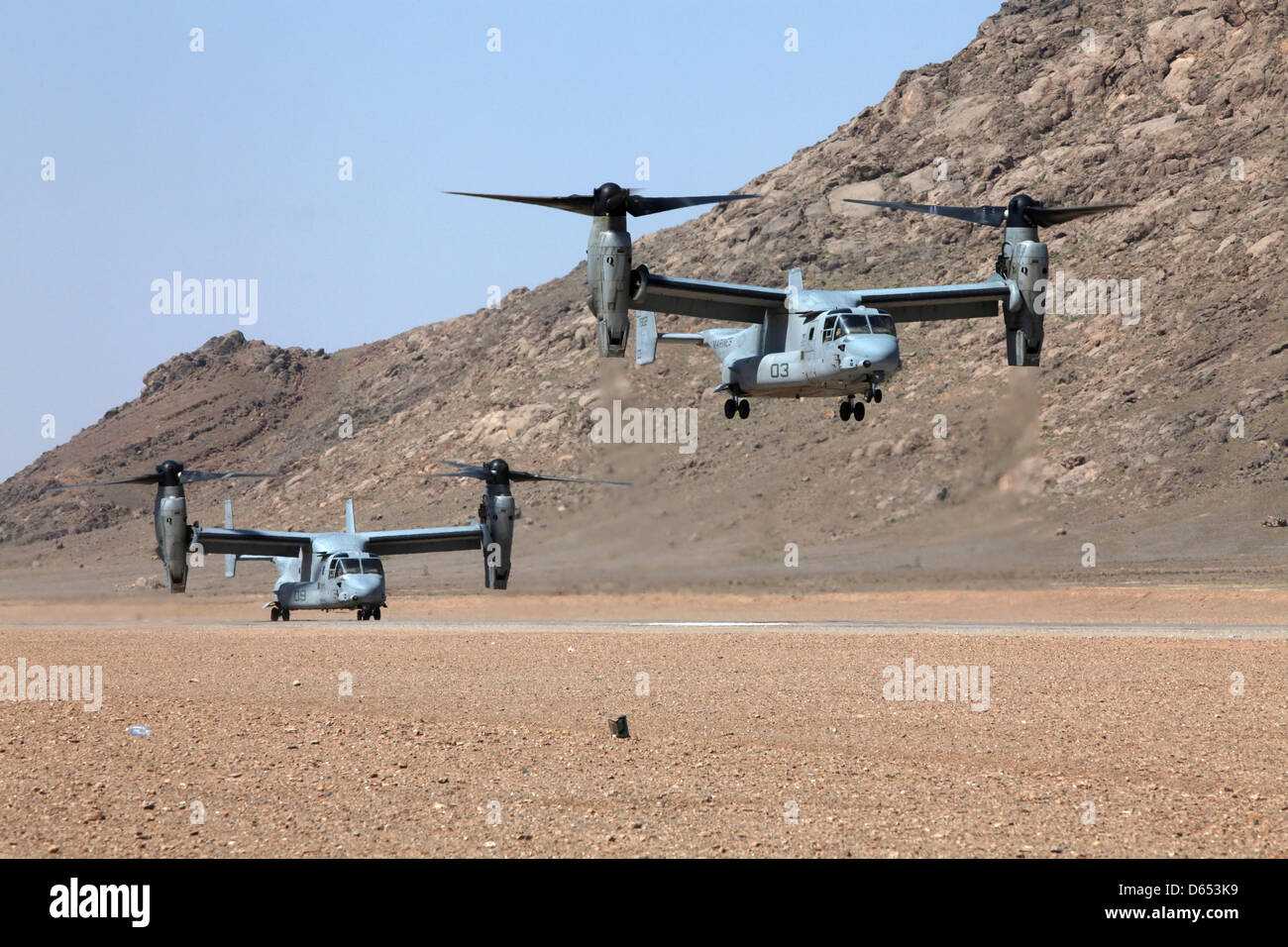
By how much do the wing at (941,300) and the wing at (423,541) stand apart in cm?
2501

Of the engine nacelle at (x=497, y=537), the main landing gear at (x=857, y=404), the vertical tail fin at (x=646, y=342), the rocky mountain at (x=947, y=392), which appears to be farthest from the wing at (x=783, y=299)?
the engine nacelle at (x=497, y=537)

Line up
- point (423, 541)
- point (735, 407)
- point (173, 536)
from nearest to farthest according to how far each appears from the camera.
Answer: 1. point (735, 407)
2. point (173, 536)
3. point (423, 541)

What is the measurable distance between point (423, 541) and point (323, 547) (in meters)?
5.57

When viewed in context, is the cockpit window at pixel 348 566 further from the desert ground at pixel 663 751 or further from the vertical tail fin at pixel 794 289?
the vertical tail fin at pixel 794 289

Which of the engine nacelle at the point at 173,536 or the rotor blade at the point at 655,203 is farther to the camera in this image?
the engine nacelle at the point at 173,536

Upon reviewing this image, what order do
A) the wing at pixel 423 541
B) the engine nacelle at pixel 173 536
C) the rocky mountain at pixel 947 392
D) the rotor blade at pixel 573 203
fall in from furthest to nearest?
the rocky mountain at pixel 947 392 → the wing at pixel 423 541 → the engine nacelle at pixel 173 536 → the rotor blade at pixel 573 203

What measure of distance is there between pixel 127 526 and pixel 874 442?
80819mm

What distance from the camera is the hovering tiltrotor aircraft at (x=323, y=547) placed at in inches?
Answer: 1965

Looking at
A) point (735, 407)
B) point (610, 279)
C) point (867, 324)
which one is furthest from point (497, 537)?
point (610, 279)

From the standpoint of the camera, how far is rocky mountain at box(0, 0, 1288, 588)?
2579 inches

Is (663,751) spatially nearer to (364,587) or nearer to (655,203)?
(655,203)

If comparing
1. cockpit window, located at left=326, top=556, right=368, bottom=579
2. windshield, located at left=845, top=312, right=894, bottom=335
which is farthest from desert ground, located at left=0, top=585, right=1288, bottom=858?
cockpit window, located at left=326, top=556, right=368, bottom=579

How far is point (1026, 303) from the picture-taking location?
32406mm
